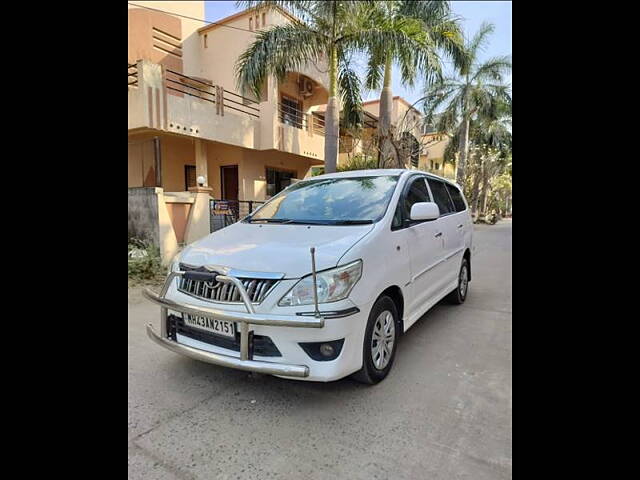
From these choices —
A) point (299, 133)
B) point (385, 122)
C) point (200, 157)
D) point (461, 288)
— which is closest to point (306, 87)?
point (299, 133)

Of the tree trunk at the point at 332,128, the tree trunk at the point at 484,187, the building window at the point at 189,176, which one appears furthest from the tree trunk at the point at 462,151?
the building window at the point at 189,176

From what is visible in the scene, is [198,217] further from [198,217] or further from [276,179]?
[276,179]

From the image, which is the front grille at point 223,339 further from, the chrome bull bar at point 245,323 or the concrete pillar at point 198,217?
the concrete pillar at point 198,217

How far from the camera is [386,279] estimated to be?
299cm

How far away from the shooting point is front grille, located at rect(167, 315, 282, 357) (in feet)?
8.47

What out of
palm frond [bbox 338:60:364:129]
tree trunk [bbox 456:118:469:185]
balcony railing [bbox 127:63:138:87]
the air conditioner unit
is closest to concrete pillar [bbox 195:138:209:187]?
balcony railing [bbox 127:63:138:87]

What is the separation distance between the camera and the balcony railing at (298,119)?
15409mm

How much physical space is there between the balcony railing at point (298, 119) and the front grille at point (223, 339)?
42.6 feet

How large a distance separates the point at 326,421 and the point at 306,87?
1584cm

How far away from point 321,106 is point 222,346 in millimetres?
16677
